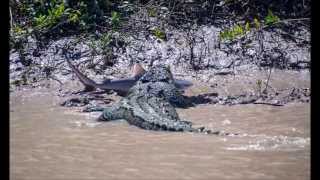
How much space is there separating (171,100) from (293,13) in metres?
3.64

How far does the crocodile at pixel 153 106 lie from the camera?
5.22 m

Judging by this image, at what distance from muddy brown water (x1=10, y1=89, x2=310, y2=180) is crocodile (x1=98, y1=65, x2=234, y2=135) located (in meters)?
0.11

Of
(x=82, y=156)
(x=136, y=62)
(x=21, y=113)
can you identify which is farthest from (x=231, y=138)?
(x=136, y=62)

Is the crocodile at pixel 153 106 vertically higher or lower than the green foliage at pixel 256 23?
lower

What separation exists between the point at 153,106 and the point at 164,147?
4.25ft

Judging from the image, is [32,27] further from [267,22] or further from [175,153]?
[175,153]

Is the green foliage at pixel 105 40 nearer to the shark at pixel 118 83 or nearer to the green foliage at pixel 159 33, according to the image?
the green foliage at pixel 159 33

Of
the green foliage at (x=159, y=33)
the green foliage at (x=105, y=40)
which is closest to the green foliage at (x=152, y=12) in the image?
the green foliage at (x=159, y=33)

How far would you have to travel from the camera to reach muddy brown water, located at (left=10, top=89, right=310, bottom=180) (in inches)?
154

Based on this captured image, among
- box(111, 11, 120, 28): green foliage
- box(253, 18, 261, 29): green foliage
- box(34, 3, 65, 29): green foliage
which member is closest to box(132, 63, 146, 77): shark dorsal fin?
box(111, 11, 120, 28): green foliage

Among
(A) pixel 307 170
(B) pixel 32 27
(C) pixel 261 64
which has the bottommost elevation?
(A) pixel 307 170

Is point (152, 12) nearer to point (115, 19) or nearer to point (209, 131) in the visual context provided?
point (115, 19)

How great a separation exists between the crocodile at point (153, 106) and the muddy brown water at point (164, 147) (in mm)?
114

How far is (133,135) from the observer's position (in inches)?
199
